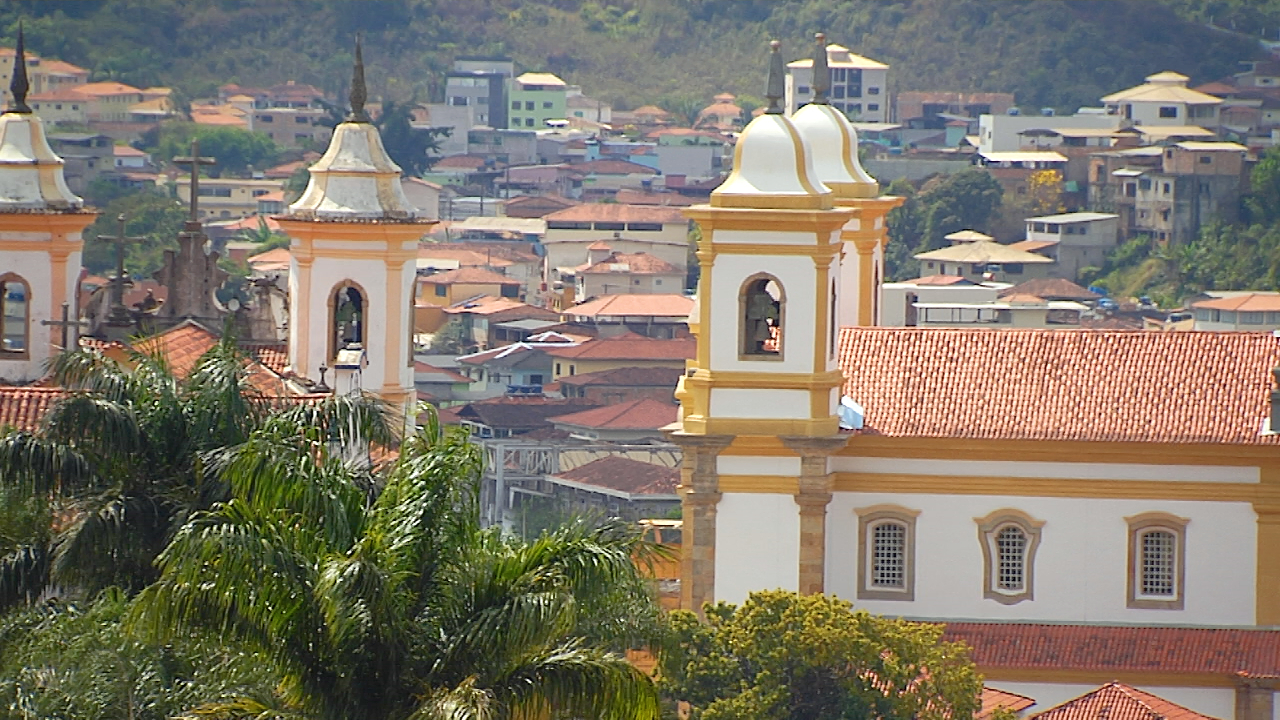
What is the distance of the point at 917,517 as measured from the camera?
29.8 m

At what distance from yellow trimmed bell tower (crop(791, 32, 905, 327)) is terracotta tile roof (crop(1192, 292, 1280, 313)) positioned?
4684 cm

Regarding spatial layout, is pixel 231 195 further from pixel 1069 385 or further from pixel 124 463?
pixel 124 463

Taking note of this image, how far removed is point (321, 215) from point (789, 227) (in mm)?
4615

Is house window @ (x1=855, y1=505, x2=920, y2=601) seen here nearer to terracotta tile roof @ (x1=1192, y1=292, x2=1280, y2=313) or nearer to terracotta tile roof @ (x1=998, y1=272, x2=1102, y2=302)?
terracotta tile roof @ (x1=1192, y1=292, x2=1280, y2=313)

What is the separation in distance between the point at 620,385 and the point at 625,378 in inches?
12.9

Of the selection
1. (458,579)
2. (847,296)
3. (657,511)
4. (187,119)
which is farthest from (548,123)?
(458,579)

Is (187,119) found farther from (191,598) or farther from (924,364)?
(191,598)

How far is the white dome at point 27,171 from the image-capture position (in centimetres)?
3344

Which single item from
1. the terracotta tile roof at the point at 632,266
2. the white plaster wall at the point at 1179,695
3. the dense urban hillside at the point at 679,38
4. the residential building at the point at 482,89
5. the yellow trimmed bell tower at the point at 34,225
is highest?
the dense urban hillside at the point at 679,38

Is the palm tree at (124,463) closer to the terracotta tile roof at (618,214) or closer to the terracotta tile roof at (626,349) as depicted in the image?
the terracotta tile roof at (626,349)

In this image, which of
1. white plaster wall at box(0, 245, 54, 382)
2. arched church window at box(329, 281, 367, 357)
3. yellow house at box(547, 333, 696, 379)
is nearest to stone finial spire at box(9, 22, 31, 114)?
white plaster wall at box(0, 245, 54, 382)

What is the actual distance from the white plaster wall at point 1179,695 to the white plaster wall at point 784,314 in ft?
11.2

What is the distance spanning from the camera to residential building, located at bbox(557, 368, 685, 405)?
270 ft

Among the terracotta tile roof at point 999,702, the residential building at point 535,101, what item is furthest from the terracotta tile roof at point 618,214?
the terracotta tile roof at point 999,702
